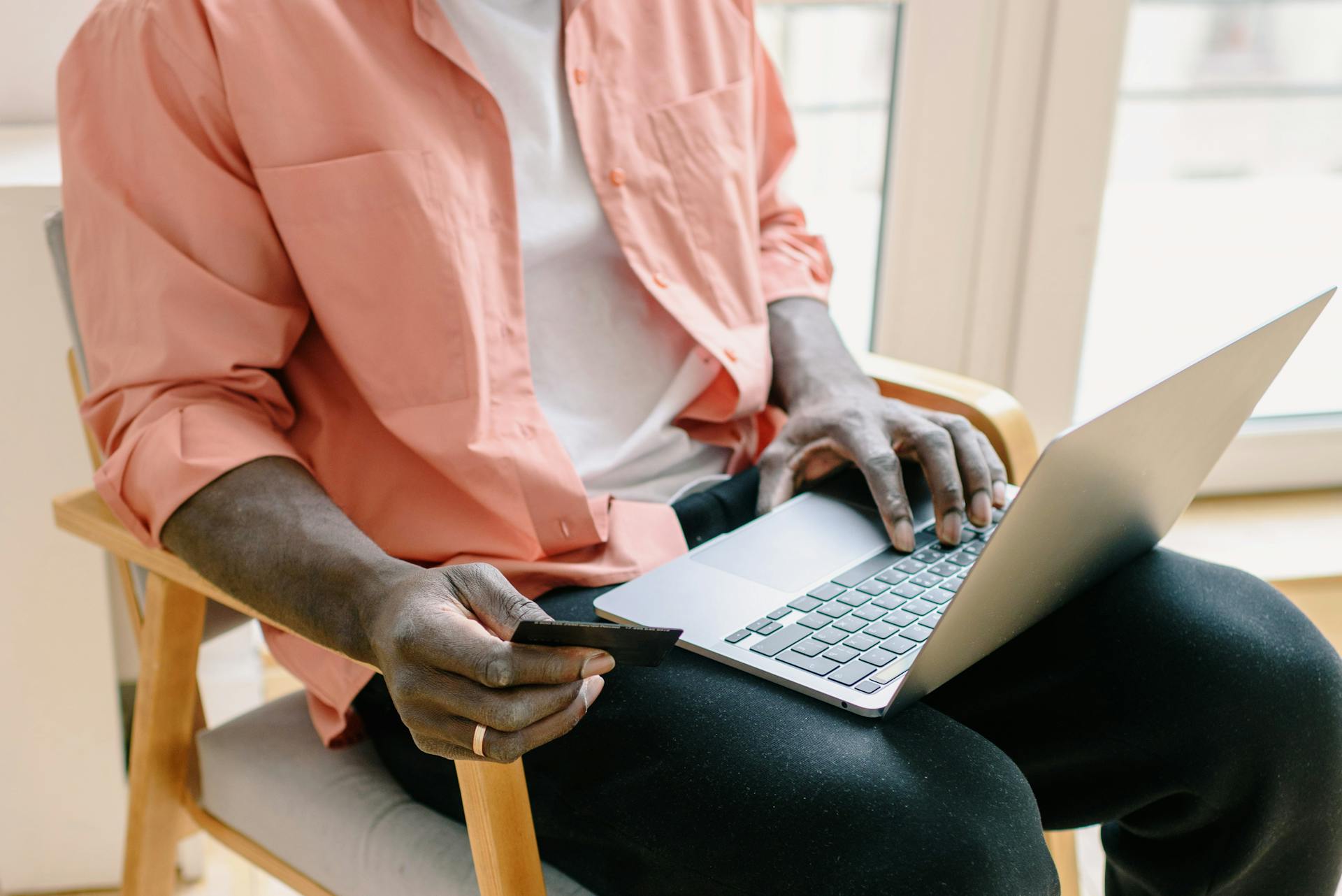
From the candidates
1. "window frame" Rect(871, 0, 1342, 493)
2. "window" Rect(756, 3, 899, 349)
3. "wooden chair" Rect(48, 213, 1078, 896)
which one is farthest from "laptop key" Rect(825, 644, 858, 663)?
"window frame" Rect(871, 0, 1342, 493)

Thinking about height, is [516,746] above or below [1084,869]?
above

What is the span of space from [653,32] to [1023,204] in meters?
0.95

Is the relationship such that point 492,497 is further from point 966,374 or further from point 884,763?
point 966,374

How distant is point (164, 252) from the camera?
840 millimetres

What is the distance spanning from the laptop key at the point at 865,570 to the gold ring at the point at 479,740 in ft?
1.02

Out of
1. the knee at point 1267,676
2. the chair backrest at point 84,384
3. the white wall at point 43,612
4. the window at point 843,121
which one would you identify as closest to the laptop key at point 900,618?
the knee at point 1267,676

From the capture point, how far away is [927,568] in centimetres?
91

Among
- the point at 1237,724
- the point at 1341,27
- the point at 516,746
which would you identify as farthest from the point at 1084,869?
the point at 1341,27

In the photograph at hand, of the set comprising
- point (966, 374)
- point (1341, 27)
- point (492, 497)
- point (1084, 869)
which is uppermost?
point (1341, 27)

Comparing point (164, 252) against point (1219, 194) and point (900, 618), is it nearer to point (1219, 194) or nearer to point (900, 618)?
point (900, 618)

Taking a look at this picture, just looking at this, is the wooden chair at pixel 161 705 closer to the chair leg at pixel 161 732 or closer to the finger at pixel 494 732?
the chair leg at pixel 161 732

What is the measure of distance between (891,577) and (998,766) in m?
0.18

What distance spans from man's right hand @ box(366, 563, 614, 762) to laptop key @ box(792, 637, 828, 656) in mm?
150

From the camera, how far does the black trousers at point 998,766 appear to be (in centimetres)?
71
